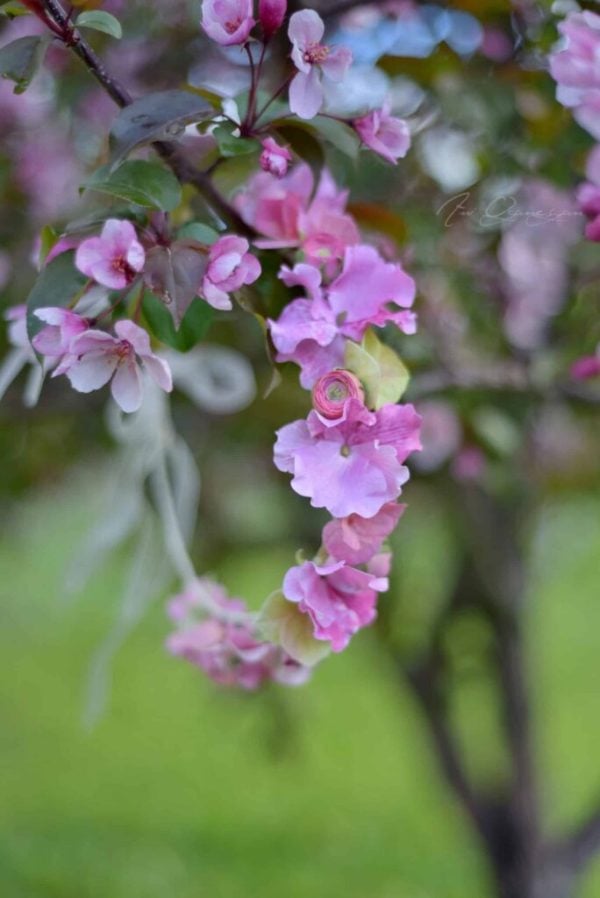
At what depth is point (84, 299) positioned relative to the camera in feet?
2.05

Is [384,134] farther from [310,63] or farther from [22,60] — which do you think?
[22,60]

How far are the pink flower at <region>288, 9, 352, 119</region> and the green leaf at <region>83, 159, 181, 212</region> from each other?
71 millimetres

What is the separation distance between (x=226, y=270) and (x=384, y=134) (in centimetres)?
12

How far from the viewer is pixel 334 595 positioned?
0.58 m

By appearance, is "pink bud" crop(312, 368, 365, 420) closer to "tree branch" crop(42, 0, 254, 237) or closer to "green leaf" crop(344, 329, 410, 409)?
"green leaf" crop(344, 329, 410, 409)

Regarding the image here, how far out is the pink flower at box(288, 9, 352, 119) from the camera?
0.55m

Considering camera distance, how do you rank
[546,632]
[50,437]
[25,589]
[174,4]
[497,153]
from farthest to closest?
[25,589] → [546,632] → [50,437] → [174,4] → [497,153]

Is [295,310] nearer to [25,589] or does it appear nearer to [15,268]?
[15,268]

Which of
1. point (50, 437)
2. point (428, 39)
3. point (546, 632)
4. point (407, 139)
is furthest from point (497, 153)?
point (546, 632)

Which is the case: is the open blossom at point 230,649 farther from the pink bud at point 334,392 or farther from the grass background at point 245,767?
the grass background at point 245,767

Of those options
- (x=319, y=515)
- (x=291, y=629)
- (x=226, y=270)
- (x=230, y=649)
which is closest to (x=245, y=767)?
(x=319, y=515)

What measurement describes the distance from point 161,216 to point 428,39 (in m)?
0.48

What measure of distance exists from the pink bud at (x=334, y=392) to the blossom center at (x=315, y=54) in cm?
15

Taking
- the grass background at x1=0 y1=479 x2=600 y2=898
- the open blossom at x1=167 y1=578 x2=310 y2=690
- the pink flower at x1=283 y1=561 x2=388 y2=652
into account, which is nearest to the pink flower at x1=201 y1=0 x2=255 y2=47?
the pink flower at x1=283 y1=561 x2=388 y2=652
